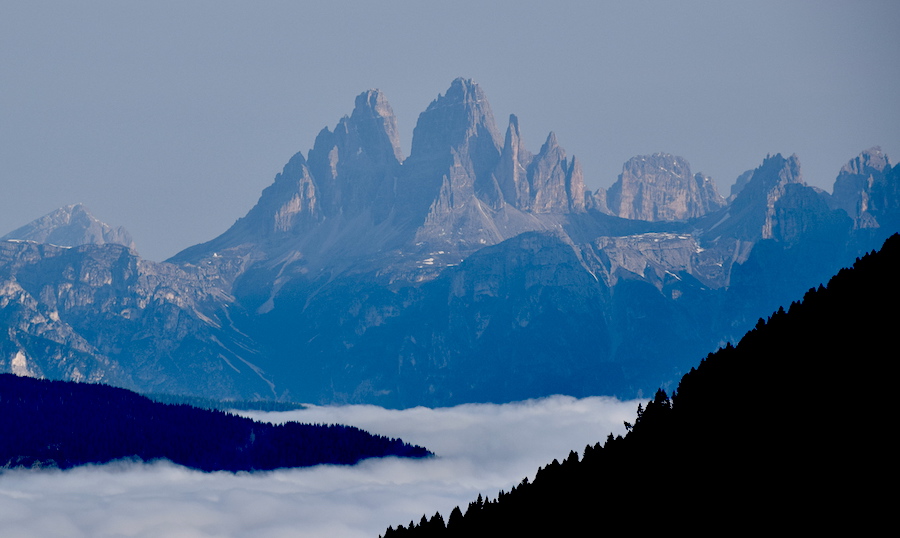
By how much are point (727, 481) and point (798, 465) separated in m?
9.00

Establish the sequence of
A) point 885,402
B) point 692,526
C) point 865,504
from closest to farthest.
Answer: point 865,504
point 692,526
point 885,402

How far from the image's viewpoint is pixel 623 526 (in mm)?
197000

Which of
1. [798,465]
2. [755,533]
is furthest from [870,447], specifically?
[755,533]

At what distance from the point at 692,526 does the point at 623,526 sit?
1367 centimetres

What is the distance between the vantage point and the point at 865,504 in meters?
171

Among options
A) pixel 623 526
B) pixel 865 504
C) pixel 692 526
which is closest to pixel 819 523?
pixel 865 504

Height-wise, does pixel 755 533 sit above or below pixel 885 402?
below

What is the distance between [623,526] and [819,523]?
31.4 metres

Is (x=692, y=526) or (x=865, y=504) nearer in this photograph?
(x=865, y=504)

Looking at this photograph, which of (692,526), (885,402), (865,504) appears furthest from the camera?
(885,402)

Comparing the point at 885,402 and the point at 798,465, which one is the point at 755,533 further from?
the point at 885,402

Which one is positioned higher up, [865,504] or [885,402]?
[885,402]

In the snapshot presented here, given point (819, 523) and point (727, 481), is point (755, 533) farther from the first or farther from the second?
point (727, 481)

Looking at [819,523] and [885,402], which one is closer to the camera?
[819,523]
